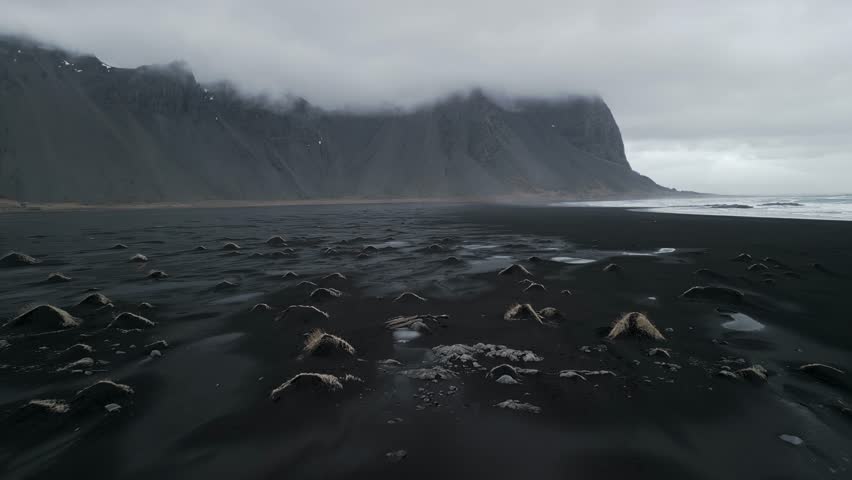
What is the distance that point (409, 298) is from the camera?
1614 cm

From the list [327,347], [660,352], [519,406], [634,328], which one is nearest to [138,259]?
[327,347]

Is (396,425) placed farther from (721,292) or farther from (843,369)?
(721,292)

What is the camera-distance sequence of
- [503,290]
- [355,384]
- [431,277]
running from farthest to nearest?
1. [431,277]
2. [503,290]
3. [355,384]

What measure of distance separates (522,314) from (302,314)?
300 inches

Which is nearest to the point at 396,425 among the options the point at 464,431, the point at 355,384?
the point at 464,431

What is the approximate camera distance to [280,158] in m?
199

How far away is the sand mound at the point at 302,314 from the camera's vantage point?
44.6 ft

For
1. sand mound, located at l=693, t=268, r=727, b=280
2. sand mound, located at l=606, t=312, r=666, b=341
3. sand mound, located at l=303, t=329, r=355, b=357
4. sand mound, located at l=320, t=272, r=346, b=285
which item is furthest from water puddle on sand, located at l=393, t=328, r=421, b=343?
sand mound, located at l=693, t=268, r=727, b=280

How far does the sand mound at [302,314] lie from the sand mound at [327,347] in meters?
2.75

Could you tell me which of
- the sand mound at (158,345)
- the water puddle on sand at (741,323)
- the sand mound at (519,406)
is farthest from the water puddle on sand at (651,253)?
the sand mound at (158,345)

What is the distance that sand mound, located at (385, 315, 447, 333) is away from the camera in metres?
12.6

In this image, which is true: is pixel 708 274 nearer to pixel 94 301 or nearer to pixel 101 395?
pixel 101 395

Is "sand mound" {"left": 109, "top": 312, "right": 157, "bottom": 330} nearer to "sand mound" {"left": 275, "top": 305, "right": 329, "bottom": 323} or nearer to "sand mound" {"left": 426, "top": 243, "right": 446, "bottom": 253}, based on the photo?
"sand mound" {"left": 275, "top": 305, "right": 329, "bottom": 323}

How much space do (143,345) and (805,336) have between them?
19.2 meters
